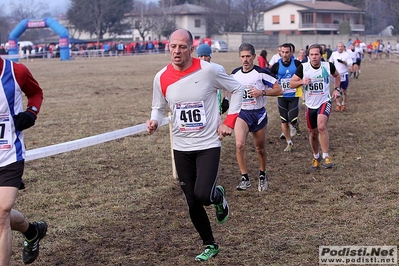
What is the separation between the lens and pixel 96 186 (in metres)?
9.78

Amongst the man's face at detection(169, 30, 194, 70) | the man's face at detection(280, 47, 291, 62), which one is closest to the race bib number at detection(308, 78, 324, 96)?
the man's face at detection(280, 47, 291, 62)

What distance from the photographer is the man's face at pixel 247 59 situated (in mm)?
9000

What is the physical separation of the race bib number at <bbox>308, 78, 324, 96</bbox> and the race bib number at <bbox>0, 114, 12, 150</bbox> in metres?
A: 6.15

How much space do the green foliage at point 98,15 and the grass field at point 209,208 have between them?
87125 mm

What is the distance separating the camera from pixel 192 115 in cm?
614

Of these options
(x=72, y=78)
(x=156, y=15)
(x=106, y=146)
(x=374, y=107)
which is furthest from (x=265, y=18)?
(x=106, y=146)

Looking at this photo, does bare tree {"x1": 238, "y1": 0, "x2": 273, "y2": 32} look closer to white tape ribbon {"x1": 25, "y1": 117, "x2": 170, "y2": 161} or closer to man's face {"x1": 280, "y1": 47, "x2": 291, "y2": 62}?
man's face {"x1": 280, "y1": 47, "x2": 291, "y2": 62}

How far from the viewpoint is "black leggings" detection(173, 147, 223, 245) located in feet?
20.1

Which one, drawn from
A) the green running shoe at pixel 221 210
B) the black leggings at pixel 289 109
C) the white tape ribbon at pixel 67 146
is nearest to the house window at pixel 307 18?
the black leggings at pixel 289 109

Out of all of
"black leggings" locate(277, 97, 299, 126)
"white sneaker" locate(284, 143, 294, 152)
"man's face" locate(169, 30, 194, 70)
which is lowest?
"white sneaker" locate(284, 143, 294, 152)

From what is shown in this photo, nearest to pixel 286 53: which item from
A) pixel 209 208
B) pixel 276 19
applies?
pixel 209 208

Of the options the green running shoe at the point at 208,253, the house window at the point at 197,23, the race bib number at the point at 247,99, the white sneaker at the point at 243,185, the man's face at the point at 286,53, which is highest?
the house window at the point at 197,23

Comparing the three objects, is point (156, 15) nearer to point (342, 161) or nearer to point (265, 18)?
point (265, 18)

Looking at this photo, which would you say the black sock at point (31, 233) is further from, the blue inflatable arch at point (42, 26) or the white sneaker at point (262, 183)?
the blue inflatable arch at point (42, 26)
